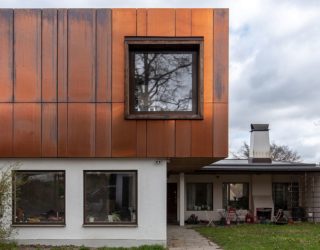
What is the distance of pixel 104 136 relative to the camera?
1315 centimetres

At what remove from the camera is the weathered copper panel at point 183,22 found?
13.2 m

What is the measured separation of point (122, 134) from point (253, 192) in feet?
44.9

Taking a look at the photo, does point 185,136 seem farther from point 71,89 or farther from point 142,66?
point 71,89

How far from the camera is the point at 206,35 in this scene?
1312cm

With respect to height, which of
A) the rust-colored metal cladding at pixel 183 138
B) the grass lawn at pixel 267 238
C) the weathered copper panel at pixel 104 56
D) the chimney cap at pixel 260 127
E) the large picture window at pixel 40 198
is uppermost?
the weathered copper panel at pixel 104 56

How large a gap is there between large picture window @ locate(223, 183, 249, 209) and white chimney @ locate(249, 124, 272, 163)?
1.59m

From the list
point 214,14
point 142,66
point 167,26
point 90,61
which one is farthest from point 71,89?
point 214,14

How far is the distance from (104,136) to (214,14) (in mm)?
4150

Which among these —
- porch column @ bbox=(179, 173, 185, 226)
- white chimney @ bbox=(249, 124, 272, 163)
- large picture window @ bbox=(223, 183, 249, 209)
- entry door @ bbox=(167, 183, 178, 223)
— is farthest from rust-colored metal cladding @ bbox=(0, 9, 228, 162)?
white chimney @ bbox=(249, 124, 272, 163)

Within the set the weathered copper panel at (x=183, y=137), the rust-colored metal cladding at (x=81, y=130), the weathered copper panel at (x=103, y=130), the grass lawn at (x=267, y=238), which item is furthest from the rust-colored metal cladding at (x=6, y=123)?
the grass lawn at (x=267, y=238)

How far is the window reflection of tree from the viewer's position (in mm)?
13375

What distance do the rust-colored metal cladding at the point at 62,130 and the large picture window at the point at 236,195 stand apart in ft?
45.9

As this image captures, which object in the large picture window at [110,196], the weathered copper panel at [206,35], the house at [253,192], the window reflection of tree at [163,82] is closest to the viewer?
the weathered copper panel at [206,35]

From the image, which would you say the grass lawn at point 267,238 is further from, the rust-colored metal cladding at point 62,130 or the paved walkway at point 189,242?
the rust-colored metal cladding at point 62,130
